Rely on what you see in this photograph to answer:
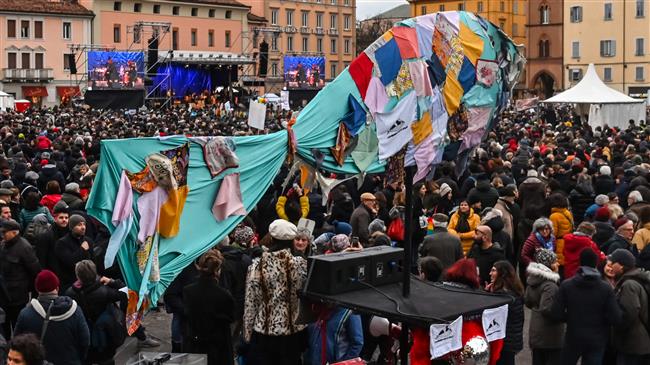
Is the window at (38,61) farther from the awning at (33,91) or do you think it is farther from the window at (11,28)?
the window at (11,28)

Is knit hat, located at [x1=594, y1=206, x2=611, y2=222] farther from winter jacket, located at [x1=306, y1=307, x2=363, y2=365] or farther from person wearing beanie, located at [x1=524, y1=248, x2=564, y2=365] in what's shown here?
winter jacket, located at [x1=306, y1=307, x2=363, y2=365]

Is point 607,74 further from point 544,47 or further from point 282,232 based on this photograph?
point 282,232

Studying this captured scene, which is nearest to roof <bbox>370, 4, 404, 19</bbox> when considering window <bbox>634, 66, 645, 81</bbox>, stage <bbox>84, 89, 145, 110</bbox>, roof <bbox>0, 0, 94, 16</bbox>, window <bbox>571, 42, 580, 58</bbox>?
window <bbox>571, 42, 580, 58</bbox>

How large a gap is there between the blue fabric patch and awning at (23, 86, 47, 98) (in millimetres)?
63485

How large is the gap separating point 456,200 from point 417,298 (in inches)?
275

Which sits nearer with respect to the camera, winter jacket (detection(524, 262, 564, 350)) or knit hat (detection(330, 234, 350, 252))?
winter jacket (detection(524, 262, 564, 350))

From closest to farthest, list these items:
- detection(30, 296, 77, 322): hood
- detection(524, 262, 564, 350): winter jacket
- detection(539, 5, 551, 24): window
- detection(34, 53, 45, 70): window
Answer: detection(30, 296, 77, 322): hood < detection(524, 262, 564, 350): winter jacket < detection(34, 53, 45, 70): window < detection(539, 5, 551, 24): window

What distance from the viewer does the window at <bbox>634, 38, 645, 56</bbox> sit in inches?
2655

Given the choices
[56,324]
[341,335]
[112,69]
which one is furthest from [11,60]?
[341,335]

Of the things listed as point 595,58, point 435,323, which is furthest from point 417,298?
point 595,58

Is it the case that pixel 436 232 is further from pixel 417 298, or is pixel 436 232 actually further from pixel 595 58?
pixel 595 58

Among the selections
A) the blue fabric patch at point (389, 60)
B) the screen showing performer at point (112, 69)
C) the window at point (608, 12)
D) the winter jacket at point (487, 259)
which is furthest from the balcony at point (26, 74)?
the blue fabric patch at point (389, 60)

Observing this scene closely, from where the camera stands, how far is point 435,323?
6031 mm

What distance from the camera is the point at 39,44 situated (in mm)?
68688
